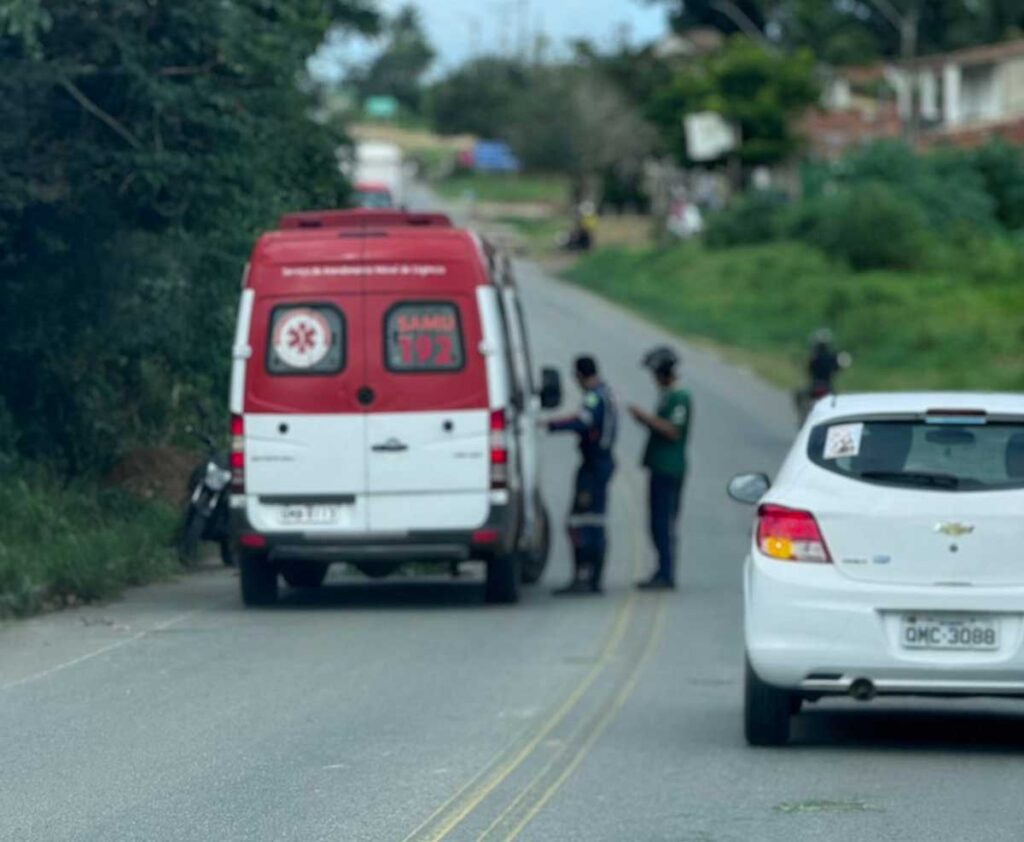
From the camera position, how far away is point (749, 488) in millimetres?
10938

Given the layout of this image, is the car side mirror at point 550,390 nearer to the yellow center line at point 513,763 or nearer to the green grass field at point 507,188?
the yellow center line at point 513,763

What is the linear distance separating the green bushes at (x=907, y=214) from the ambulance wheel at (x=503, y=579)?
3830cm

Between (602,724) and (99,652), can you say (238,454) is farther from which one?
(602,724)

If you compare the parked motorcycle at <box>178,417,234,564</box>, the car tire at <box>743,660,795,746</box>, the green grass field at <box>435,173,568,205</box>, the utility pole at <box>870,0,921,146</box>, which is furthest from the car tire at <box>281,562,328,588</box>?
the green grass field at <box>435,173,568,205</box>

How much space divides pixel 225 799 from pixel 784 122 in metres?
67.8

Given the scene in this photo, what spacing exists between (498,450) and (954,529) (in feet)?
20.4

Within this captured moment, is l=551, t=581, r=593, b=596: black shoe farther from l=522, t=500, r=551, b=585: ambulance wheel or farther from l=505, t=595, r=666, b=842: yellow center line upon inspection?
l=505, t=595, r=666, b=842: yellow center line

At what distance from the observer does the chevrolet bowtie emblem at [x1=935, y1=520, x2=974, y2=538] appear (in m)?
9.89

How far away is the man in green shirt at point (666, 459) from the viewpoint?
1831 centimetres

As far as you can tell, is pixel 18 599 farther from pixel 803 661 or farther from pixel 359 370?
pixel 803 661

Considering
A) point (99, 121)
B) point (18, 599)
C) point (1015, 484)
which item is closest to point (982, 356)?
point (99, 121)

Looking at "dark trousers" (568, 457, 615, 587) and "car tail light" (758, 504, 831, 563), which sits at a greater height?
"car tail light" (758, 504, 831, 563)

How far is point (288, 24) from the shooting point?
21109 mm

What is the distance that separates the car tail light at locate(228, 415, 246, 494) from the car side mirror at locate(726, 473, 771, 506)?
5518mm
